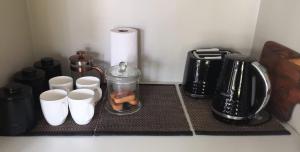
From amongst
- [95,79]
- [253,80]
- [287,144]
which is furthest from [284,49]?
[95,79]

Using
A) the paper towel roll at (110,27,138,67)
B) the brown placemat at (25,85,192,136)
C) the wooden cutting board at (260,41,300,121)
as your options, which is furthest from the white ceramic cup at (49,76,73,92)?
the wooden cutting board at (260,41,300,121)

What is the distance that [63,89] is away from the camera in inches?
38.6

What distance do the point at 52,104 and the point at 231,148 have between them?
58 centimetres

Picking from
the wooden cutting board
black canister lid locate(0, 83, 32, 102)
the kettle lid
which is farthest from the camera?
the kettle lid

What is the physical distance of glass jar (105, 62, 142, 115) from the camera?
1015 millimetres

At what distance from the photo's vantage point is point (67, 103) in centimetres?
89

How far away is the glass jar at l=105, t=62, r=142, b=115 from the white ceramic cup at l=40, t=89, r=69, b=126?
181 mm

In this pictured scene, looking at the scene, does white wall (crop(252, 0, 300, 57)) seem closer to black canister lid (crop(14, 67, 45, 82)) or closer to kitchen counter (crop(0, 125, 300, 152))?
kitchen counter (crop(0, 125, 300, 152))

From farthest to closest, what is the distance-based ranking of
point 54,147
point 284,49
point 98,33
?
1. point 98,33
2. point 284,49
3. point 54,147

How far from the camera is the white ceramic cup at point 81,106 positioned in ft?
2.86

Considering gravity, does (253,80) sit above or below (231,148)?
above

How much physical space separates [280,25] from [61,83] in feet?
2.84

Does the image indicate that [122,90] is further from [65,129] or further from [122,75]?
[65,129]

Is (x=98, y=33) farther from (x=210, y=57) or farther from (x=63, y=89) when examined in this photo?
(x=210, y=57)
